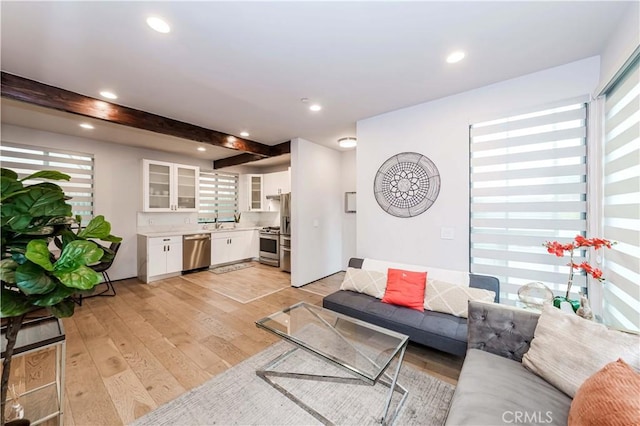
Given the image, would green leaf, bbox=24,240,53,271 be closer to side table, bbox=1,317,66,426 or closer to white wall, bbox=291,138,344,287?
side table, bbox=1,317,66,426

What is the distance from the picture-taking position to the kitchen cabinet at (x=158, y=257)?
4.48 meters

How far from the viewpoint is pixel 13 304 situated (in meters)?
0.97

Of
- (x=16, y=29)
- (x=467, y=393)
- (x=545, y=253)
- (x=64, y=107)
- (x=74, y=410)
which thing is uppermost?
(x=16, y=29)

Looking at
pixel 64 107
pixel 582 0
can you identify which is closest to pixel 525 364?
pixel 582 0

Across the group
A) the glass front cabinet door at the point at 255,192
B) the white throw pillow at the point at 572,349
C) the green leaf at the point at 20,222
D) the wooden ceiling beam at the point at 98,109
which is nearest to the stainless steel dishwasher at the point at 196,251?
the glass front cabinet door at the point at 255,192

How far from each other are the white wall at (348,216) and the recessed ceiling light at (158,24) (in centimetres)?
378

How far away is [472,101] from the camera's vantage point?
2629 millimetres

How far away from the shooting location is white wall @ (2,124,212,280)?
171 inches

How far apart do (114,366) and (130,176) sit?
12.6ft

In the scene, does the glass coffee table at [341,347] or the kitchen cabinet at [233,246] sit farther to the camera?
the kitchen cabinet at [233,246]

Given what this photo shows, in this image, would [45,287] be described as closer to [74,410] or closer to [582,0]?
[74,410]

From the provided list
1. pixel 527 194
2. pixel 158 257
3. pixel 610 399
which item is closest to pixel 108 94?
pixel 158 257

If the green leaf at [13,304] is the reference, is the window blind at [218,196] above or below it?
above

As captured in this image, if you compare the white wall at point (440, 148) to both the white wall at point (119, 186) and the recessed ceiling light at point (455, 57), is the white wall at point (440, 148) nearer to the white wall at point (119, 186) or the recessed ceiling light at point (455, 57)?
the recessed ceiling light at point (455, 57)
